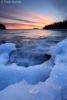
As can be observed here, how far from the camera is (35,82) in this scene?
124cm

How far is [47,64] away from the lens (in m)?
1.58

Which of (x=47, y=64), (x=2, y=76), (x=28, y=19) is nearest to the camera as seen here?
(x=2, y=76)

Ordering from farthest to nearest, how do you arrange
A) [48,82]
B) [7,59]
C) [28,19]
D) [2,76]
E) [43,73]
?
1. [28,19]
2. [7,59]
3. [43,73]
4. [2,76]
5. [48,82]

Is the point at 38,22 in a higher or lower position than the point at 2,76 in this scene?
higher

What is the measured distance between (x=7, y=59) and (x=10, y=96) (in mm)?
833

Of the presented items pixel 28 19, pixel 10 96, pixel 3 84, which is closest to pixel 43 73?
pixel 3 84

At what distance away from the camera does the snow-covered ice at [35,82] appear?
97cm

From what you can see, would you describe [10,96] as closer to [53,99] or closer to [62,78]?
[53,99]

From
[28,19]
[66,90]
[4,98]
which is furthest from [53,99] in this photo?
[28,19]

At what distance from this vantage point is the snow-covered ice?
3.17ft

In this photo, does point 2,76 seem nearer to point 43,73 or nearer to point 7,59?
point 43,73

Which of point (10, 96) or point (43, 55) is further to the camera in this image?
point (43, 55)

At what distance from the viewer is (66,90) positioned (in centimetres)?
101

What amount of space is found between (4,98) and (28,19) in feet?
6.52
